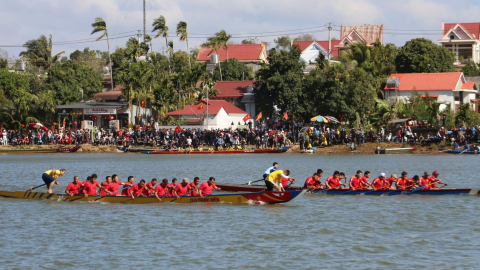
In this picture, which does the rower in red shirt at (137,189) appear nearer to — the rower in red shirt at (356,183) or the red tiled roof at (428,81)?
the rower in red shirt at (356,183)

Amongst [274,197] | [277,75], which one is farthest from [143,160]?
[274,197]

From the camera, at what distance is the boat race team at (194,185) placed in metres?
23.1

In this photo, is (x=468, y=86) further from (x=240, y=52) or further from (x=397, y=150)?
(x=240, y=52)

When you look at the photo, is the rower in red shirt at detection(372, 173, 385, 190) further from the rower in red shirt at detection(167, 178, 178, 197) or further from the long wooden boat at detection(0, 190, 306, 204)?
the rower in red shirt at detection(167, 178, 178, 197)

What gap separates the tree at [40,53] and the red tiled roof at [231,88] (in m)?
29.5

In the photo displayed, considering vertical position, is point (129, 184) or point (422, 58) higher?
point (422, 58)

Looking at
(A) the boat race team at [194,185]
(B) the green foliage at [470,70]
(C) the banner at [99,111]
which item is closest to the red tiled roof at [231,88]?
(C) the banner at [99,111]

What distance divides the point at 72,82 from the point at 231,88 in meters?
20.4

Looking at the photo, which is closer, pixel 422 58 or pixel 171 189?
pixel 171 189

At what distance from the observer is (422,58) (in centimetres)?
6719

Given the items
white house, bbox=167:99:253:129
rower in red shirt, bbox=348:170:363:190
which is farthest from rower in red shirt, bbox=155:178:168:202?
white house, bbox=167:99:253:129

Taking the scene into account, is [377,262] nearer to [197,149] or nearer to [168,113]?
[197,149]

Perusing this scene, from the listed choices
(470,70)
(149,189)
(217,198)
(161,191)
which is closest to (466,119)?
(470,70)

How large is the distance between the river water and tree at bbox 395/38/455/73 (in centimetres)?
3898
